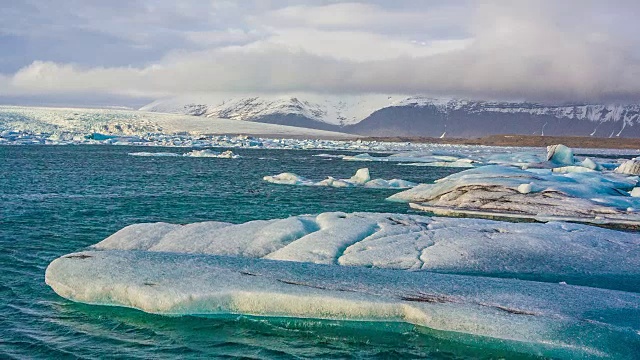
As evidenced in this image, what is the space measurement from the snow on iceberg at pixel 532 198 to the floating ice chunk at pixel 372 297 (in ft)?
32.8

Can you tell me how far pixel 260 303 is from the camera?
27.5 feet

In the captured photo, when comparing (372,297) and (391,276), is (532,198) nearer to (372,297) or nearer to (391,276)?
(391,276)

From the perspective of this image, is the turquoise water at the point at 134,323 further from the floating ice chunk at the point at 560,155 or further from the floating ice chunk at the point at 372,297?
the floating ice chunk at the point at 560,155

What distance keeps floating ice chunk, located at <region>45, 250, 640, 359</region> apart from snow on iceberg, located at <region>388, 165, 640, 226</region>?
10.0m

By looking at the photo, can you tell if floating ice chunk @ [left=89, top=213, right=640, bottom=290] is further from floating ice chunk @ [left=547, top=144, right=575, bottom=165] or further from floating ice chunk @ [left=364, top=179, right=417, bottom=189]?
floating ice chunk @ [left=547, top=144, right=575, bottom=165]

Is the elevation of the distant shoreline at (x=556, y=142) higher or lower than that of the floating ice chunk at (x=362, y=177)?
lower

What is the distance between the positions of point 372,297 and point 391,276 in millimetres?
1154

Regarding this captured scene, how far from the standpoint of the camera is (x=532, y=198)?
1947 cm

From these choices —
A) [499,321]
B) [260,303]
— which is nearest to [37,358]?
[260,303]

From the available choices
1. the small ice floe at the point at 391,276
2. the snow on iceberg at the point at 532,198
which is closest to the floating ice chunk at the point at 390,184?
the snow on iceberg at the point at 532,198

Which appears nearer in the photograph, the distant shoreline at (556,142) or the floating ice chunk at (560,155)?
the floating ice chunk at (560,155)

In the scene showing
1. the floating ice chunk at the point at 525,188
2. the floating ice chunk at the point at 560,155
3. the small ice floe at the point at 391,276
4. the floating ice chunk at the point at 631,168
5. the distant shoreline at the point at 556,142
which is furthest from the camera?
the distant shoreline at the point at 556,142

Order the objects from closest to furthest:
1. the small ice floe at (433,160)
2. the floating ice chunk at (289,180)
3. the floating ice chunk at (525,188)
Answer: the floating ice chunk at (525,188) < the floating ice chunk at (289,180) < the small ice floe at (433,160)

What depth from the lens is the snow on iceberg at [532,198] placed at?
60.5 ft
